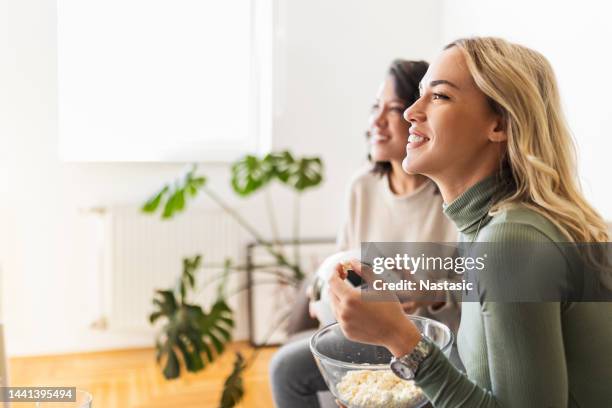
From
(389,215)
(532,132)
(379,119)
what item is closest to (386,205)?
(389,215)

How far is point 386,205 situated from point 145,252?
1272 mm

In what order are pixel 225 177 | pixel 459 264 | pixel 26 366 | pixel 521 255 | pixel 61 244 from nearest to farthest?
pixel 521 255 < pixel 459 264 < pixel 26 366 < pixel 61 244 < pixel 225 177

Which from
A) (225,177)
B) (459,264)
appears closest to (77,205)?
(225,177)

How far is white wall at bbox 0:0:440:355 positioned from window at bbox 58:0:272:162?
9cm

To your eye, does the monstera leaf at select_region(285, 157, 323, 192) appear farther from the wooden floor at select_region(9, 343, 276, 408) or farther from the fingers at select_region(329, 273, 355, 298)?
the fingers at select_region(329, 273, 355, 298)

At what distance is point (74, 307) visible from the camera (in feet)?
7.49

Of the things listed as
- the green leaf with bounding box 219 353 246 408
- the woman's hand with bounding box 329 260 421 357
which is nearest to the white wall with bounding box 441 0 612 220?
the woman's hand with bounding box 329 260 421 357

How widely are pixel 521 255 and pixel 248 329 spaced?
2.00 meters

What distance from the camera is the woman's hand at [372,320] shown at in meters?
0.65

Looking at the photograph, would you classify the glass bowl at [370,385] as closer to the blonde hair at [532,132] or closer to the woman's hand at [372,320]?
the woman's hand at [372,320]

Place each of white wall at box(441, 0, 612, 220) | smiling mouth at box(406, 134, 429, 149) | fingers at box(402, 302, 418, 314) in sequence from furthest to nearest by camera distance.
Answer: white wall at box(441, 0, 612, 220), fingers at box(402, 302, 418, 314), smiling mouth at box(406, 134, 429, 149)

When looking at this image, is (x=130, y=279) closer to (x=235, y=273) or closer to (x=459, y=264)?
(x=235, y=273)

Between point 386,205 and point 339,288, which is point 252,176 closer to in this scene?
point 386,205

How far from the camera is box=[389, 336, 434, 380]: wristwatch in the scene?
2.21 feet
